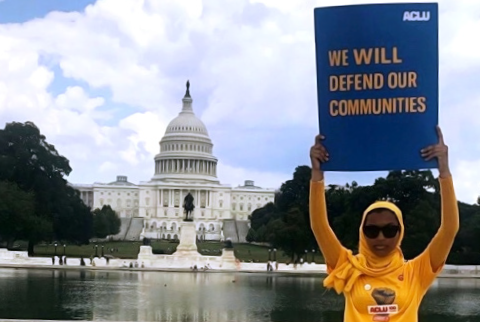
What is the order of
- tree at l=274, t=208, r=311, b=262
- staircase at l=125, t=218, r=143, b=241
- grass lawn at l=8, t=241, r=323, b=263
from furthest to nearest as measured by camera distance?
staircase at l=125, t=218, r=143, b=241
grass lawn at l=8, t=241, r=323, b=263
tree at l=274, t=208, r=311, b=262

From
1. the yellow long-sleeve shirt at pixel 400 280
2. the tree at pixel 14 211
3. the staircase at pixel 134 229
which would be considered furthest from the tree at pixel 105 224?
the yellow long-sleeve shirt at pixel 400 280

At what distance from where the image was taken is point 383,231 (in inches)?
136

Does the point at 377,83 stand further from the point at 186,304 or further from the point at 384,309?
the point at 186,304

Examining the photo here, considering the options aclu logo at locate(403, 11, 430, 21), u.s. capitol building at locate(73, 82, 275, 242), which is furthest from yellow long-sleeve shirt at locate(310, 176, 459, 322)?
u.s. capitol building at locate(73, 82, 275, 242)

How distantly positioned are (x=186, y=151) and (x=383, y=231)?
115m

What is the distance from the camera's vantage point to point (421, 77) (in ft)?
12.6

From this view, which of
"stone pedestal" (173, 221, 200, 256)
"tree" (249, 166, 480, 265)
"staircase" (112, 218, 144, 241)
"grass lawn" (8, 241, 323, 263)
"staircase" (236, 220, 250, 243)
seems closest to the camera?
"tree" (249, 166, 480, 265)

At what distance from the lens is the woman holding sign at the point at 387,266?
11.3ft

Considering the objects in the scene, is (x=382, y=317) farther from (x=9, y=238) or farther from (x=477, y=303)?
(x=9, y=238)

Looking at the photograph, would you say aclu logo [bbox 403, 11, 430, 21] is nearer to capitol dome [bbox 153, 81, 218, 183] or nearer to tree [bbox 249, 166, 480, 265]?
tree [bbox 249, 166, 480, 265]

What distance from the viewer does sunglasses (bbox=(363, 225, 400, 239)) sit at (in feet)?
11.3

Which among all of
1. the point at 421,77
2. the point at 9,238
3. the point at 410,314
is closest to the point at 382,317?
the point at 410,314

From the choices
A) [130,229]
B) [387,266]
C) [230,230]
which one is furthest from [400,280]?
[230,230]

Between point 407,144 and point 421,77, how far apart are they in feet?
1.19
